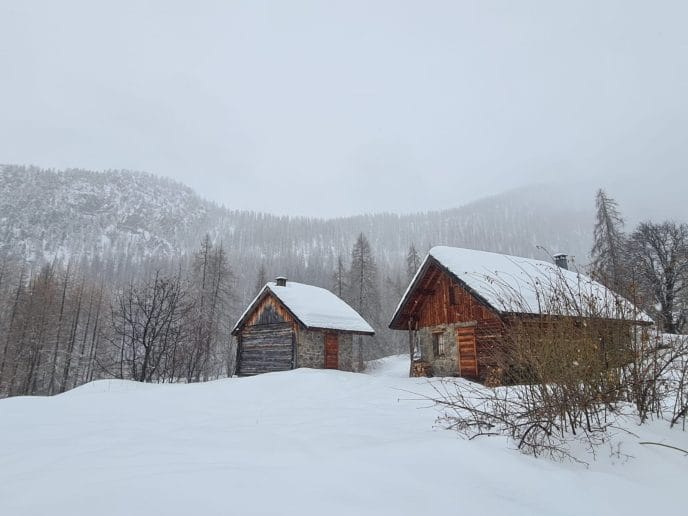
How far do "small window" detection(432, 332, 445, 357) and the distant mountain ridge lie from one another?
335 feet

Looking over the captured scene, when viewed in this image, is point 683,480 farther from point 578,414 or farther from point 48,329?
point 48,329

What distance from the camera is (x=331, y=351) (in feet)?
70.5

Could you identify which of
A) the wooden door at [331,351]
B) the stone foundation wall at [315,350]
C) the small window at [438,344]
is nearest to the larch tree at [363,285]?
the stone foundation wall at [315,350]

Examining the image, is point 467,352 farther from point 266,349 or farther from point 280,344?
point 266,349

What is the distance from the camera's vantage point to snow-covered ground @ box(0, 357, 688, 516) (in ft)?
8.20

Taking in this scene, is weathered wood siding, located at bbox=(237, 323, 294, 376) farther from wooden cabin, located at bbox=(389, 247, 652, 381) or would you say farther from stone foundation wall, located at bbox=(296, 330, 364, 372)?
wooden cabin, located at bbox=(389, 247, 652, 381)

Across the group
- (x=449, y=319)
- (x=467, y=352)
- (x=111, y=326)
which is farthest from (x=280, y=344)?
(x=111, y=326)

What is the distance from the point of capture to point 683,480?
3.02 m

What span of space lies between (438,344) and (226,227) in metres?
178

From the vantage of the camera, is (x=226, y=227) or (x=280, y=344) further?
(x=226, y=227)

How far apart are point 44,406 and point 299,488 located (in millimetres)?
7894

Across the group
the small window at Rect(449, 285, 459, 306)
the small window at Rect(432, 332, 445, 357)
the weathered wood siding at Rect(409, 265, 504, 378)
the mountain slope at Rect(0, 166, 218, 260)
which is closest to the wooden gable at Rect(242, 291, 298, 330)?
the weathered wood siding at Rect(409, 265, 504, 378)

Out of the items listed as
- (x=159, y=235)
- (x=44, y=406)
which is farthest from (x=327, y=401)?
(x=159, y=235)

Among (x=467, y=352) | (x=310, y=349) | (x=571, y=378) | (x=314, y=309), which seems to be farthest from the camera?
(x=314, y=309)
